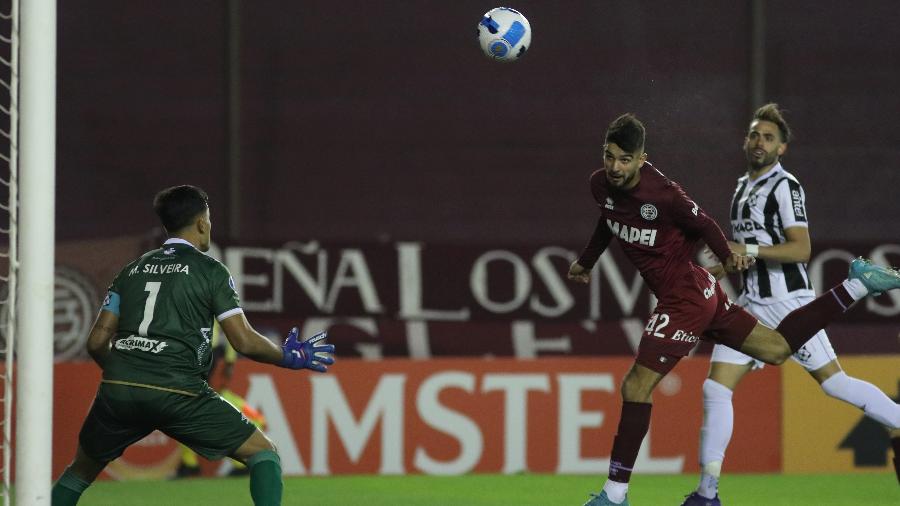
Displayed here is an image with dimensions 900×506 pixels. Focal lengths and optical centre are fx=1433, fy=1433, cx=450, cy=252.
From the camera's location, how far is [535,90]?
33.4 ft

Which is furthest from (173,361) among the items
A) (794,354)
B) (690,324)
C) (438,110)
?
(438,110)

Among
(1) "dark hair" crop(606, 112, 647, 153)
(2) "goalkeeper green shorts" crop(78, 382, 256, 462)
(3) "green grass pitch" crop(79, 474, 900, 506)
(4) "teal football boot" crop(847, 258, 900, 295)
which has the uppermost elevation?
(1) "dark hair" crop(606, 112, 647, 153)

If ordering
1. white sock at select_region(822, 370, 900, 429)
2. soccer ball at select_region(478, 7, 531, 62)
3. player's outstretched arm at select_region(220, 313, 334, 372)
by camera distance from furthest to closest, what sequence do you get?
1. soccer ball at select_region(478, 7, 531, 62)
2. white sock at select_region(822, 370, 900, 429)
3. player's outstretched arm at select_region(220, 313, 334, 372)

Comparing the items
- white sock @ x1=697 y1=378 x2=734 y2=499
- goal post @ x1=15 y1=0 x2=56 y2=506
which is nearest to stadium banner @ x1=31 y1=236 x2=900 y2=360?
white sock @ x1=697 y1=378 x2=734 y2=499

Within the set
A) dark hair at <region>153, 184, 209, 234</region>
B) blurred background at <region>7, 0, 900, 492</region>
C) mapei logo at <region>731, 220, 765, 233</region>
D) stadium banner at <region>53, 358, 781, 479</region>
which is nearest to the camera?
dark hair at <region>153, 184, 209, 234</region>

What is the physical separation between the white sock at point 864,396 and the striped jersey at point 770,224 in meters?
0.40

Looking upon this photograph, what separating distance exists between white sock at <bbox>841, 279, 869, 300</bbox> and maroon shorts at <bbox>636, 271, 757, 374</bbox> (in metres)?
0.49

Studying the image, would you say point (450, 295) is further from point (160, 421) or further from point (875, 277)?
point (160, 421)

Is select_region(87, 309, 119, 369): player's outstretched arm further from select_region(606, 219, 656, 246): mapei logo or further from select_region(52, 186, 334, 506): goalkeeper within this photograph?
select_region(606, 219, 656, 246): mapei logo

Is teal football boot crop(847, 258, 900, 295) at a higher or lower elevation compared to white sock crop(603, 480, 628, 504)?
higher

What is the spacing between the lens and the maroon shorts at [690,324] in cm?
528

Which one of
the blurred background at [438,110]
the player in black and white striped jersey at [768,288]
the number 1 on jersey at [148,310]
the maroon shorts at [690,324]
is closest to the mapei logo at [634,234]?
the maroon shorts at [690,324]

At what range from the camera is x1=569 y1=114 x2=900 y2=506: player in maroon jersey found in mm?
5195

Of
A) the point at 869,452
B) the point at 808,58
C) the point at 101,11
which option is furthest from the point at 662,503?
the point at 101,11
